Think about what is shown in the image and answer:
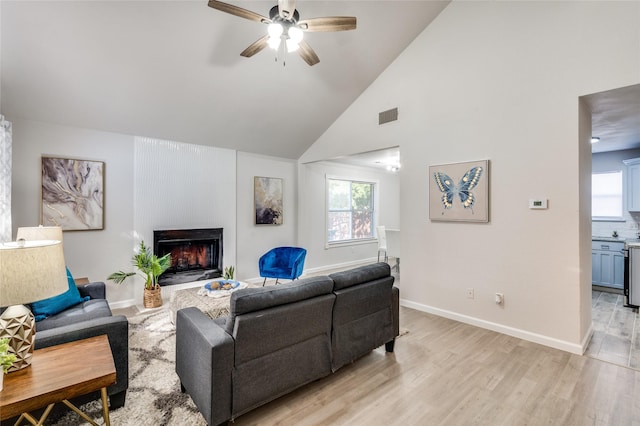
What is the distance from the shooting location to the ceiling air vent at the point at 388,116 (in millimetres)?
4355

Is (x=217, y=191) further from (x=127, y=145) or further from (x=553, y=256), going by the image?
(x=553, y=256)

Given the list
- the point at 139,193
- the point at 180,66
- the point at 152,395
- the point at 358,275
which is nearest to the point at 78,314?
the point at 152,395

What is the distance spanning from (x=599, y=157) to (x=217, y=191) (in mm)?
6764

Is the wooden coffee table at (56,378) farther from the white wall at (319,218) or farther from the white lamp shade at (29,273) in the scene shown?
the white wall at (319,218)

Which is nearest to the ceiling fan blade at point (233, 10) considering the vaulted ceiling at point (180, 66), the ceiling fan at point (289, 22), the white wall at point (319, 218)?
the ceiling fan at point (289, 22)

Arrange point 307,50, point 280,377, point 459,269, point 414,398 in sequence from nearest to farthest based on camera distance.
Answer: point 280,377, point 414,398, point 307,50, point 459,269

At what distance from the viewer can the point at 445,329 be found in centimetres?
347

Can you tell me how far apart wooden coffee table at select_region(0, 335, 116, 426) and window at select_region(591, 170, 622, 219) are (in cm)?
697

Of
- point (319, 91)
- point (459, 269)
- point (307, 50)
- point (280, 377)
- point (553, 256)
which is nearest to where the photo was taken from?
point (280, 377)

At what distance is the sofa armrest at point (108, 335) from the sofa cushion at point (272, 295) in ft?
2.73

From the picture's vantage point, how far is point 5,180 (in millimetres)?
2969

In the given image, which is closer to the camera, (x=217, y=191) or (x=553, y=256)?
(x=553, y=256)

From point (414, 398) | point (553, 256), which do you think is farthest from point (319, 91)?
point (414, 398)

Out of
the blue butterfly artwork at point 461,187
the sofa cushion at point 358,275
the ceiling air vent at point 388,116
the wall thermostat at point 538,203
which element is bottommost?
the sofa cushion at point 358,275
